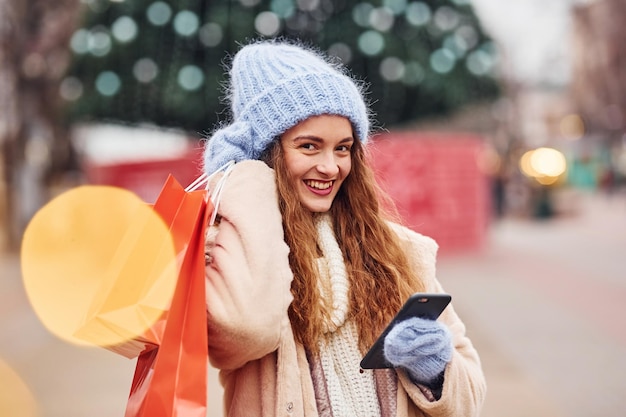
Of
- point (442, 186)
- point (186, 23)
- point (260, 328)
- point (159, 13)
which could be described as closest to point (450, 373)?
point (260, 328)

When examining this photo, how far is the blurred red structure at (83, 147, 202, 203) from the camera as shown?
14766mm

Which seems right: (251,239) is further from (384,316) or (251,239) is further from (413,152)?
(413,152)

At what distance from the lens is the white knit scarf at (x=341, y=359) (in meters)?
1.94

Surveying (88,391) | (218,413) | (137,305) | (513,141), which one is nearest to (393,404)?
(137,305)

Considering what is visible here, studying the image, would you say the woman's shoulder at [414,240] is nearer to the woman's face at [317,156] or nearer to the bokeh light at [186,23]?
the woman's face at [317,156]

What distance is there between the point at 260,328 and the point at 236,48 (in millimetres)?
9719

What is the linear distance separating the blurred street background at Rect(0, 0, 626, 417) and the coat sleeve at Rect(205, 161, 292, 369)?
0.72 meters

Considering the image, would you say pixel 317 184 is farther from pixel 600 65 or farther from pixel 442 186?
pixel 600 65

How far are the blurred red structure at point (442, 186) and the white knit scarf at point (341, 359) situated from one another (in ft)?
39.0

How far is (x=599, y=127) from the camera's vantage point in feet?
174

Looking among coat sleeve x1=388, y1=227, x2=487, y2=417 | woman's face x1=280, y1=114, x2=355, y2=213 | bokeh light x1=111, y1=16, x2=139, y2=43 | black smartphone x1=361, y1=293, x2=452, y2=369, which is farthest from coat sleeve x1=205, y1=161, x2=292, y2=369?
bokeh light x1=111, y1=16, x2=139, y2=43

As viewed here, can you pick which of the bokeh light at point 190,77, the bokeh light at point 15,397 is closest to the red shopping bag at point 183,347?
the bokeh light at point 15,397

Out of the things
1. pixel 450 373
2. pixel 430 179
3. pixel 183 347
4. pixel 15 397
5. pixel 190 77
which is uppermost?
pixel 190 77

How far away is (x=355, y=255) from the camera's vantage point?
6.80ft
